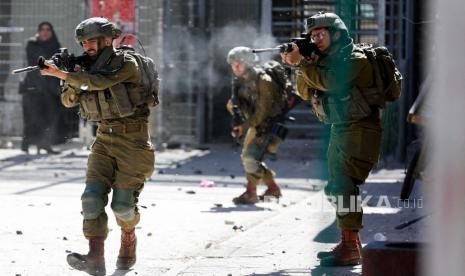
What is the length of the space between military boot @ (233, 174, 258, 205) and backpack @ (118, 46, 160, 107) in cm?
414

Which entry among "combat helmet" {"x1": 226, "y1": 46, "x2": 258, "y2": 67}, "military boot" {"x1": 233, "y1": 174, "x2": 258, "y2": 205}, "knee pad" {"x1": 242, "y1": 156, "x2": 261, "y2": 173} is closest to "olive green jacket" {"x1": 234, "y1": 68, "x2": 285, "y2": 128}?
"combat helmet" {"x1": 226, "y1": 46, "x2": 258, "y2": 67}

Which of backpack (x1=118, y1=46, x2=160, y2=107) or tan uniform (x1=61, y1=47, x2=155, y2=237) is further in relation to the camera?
backpack (x1=118, y1=46, x2=160, y2=107)

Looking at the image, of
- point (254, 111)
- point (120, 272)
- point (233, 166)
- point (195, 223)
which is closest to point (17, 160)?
point (233, 166)

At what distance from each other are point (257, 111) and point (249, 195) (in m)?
0.90

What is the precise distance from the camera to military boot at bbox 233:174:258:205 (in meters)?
10.4

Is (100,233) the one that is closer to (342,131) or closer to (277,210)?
(342,131)

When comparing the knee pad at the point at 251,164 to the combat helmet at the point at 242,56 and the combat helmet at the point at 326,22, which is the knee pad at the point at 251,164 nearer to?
the combat helmet at the point at 242,56

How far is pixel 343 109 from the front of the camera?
614 cm

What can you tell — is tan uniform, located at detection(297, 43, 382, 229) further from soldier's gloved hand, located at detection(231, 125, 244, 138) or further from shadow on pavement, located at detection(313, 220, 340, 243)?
soldier's gloved hand, located at detection(231, 125, 244, 138)

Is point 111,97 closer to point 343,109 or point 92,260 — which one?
point 92,260

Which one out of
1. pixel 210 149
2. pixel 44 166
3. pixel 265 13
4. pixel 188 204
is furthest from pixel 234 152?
pixel 188 204

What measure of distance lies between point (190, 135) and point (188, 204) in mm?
7854

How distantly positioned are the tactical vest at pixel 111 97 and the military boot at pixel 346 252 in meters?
1.55

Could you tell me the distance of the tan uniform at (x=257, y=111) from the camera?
10281 mm
